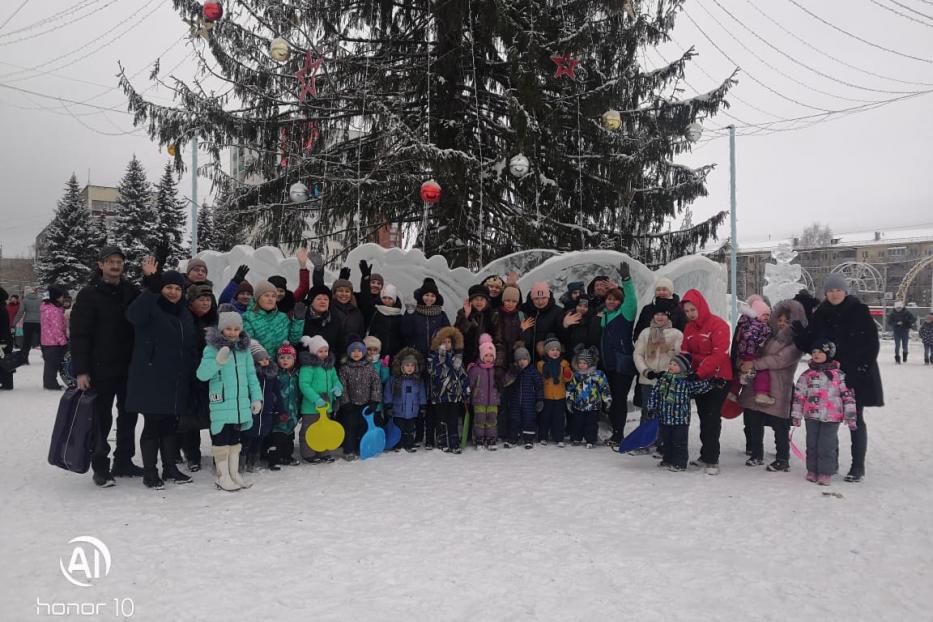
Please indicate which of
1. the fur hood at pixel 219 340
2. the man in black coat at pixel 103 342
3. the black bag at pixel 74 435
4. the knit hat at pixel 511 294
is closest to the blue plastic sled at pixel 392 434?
the knit hat at pixel 511 294

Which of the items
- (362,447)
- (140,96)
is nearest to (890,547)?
(362,447)

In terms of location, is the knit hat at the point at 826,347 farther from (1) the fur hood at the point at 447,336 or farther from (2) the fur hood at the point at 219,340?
(2) the fur hood at the point at 219,340

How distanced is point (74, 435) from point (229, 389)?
116 centimetres

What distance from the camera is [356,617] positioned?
2.71 meters

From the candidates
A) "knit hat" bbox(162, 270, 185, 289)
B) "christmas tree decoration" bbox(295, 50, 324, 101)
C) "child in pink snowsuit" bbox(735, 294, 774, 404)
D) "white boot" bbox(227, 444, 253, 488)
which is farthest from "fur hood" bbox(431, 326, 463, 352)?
"christmas tree decoration" bbox(295, 50, 324, 101)

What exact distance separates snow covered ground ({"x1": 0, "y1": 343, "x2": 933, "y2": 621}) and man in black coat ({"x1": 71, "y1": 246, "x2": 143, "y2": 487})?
542 millimetres

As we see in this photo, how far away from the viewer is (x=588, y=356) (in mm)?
6133

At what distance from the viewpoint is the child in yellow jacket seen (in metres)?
6.16

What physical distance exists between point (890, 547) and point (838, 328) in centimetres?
203

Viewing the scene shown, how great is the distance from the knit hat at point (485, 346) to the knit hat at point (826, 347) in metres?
2.88

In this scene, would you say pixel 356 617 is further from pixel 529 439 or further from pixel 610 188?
pixel 610 188

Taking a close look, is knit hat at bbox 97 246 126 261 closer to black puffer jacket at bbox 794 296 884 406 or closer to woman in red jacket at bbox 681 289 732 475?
woman in red jacket at bbox 681 289 732 475

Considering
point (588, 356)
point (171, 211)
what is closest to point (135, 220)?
point (171, 211)

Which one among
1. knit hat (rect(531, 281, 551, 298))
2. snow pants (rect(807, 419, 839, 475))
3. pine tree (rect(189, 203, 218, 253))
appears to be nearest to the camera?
snow pants (rect(807, 419, 839, 475))
